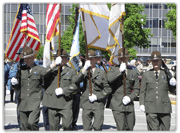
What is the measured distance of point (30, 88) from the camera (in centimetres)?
817

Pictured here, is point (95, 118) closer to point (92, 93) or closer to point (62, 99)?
point (92, 93)

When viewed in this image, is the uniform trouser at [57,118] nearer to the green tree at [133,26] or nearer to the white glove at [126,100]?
the white glove at [126,100]

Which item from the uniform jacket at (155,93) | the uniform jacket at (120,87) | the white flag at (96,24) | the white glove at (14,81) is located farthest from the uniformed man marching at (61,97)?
the uniform jacket at (155,93)

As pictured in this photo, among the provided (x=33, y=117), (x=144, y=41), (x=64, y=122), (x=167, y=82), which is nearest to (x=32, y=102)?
(x=33, y=117)

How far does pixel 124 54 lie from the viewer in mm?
8328

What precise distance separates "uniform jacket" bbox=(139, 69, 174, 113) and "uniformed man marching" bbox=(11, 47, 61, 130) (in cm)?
224

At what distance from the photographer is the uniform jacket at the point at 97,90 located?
815cm

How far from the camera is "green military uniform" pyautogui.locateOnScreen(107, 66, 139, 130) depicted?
807cm

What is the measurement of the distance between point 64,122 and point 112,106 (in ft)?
4.05

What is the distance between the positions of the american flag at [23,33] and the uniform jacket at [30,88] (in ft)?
9.71

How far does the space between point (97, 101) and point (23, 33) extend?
462 centimetres

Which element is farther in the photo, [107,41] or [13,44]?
[13,44]

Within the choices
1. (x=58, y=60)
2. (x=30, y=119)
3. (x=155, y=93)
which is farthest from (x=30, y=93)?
(x=155, y=93)

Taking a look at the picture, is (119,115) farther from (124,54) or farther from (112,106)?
(124,54)
